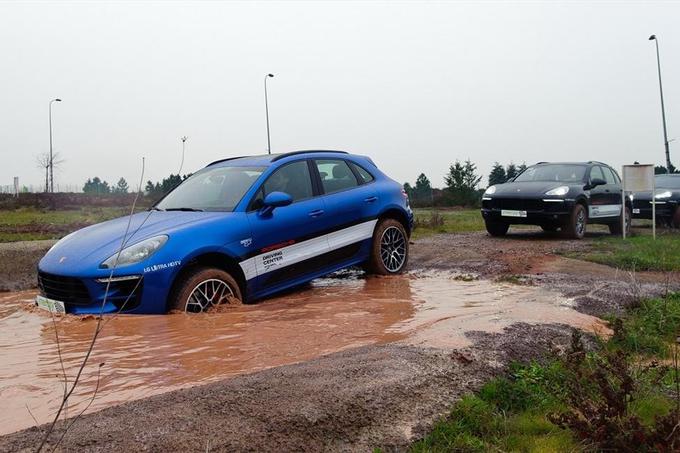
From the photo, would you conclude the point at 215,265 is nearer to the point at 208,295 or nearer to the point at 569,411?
the point at 208,295

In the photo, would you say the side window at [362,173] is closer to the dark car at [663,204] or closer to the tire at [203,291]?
the tire at [203,291]

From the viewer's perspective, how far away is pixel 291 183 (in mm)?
7156

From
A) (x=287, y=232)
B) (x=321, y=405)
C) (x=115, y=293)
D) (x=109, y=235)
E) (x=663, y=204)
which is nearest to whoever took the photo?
(x=321, y=405)

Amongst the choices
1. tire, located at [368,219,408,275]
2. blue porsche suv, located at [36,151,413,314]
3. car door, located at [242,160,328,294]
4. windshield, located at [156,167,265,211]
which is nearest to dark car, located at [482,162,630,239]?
blue porsche suv, located at [36,151,413,314]

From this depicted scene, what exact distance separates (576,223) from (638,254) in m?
3.38

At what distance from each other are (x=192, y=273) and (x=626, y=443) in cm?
396

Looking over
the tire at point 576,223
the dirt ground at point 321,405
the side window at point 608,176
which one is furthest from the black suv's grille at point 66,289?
the side window at point 608,176

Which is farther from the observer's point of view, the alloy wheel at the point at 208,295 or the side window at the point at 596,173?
the side window at the point at 596,173

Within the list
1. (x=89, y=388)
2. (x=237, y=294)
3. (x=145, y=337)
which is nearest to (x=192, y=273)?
(x=237, y=294)

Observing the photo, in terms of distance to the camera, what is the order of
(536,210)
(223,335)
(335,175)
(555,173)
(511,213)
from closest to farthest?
(223,335)
(335,175)
(536,210)
(511,213)
(555,173)

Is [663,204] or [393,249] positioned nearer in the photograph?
[393,249]

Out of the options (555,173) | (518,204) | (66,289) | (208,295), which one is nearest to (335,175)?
(208,295)

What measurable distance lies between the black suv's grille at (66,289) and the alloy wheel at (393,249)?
374cm

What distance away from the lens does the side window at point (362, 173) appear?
8102mm
